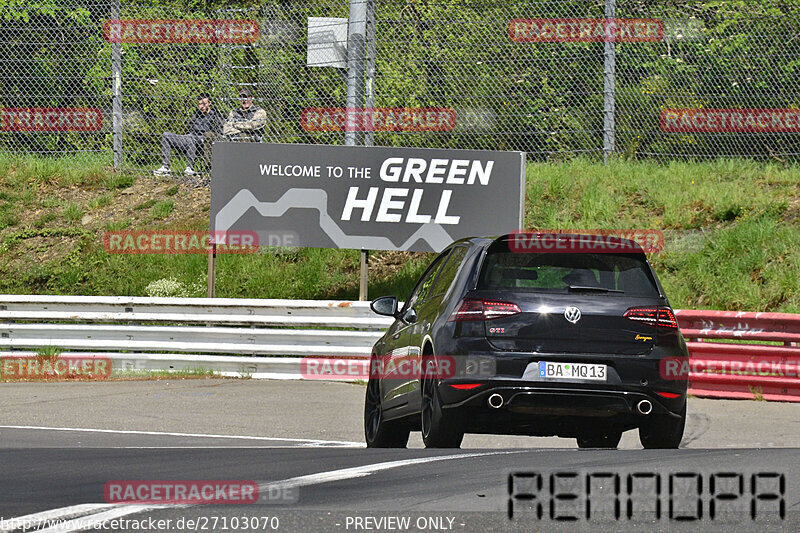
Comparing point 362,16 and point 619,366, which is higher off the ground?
point 362,16

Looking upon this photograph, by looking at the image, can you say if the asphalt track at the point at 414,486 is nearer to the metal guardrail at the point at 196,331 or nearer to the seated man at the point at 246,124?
the metal guardrail at the point at 196,331

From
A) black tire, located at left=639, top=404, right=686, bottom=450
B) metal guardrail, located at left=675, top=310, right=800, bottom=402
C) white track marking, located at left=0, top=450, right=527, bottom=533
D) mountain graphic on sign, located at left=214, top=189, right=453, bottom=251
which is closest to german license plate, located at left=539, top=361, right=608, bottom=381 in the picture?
black tire, located at left=639, top=404, right=686, bottom=450

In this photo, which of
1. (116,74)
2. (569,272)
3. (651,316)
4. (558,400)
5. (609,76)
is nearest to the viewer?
Result: (558,400)

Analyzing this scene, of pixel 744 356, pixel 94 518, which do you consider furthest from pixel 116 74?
pixel 94 518

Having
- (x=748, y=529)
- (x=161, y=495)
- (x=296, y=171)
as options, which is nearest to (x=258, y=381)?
(x=296, y=171)

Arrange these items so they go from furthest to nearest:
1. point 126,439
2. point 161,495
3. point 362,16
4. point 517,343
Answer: point 362,16 < point 126,439 < point 517,343 < point 161,495

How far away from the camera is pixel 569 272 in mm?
8531

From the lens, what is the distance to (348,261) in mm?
19516

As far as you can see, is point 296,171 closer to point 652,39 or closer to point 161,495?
point 652,39

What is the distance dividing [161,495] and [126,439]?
15.0ft

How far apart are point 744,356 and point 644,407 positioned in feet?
20.3

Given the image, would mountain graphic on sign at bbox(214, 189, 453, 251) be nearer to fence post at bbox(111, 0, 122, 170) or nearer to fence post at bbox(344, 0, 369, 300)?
fence post at bbox(344, 0, 369, 300)

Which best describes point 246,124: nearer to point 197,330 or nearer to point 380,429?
point 197,330

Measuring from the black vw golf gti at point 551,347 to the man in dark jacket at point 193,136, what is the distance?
1221 cm
